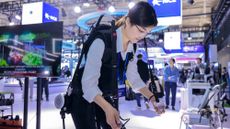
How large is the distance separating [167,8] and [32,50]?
4.59 metres

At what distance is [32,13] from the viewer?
7.59 metres

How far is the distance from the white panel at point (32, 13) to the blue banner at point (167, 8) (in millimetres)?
3197

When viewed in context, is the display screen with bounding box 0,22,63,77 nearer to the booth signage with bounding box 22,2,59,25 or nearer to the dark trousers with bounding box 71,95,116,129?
the dark trousers with bounding box 71,95,116,129

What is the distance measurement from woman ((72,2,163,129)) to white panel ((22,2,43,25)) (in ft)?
20.6

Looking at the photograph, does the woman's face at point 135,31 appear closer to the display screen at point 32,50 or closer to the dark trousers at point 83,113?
the dark trousers at point 83,113

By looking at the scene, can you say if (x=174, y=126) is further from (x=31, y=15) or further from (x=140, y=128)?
(x=31, y=15)

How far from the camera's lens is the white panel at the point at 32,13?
7.34m

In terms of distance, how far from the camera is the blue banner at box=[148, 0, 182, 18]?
650 cm

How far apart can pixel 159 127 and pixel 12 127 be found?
106 inches

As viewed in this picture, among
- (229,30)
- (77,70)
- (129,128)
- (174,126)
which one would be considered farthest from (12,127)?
(229,30)

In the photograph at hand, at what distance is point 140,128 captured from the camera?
15.6 feet

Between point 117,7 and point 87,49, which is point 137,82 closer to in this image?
point 87,49

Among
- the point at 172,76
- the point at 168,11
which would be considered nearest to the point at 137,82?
the point at 168,11

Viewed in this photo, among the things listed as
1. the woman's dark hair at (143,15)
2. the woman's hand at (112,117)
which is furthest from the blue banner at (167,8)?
the woman's hand at (112,117)
